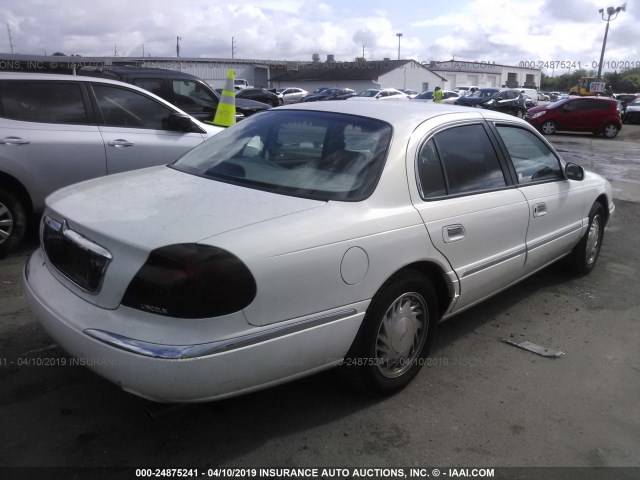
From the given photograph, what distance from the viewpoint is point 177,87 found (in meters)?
8.88

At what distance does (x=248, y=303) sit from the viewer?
227cm

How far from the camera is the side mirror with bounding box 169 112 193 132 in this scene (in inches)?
223

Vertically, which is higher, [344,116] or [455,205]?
[344,116]

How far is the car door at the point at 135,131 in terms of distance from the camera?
5406 mm

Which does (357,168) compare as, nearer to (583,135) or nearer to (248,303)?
(248,303)

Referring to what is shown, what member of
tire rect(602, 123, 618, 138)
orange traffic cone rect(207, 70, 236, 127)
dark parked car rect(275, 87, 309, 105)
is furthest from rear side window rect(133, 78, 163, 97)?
dark parked car rect(275, 87, 309, 105)

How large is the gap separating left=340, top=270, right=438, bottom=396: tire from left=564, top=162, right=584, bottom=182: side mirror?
2072mm

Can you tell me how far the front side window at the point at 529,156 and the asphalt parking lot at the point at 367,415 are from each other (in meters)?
1.17

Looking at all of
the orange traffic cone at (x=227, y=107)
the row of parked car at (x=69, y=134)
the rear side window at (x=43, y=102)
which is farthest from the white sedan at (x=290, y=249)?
the orange traffic cone at (x=227, y=107)

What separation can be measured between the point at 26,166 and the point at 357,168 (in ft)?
11.2

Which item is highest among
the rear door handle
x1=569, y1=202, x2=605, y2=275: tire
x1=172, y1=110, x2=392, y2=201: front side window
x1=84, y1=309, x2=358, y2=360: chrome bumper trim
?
x1=172, y1=110, x2=392, y2=201: front side window

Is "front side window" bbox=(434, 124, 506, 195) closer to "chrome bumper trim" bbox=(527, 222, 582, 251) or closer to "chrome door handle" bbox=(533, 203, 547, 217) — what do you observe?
"chrome door handle" bbox=(533, 203, 547, 217)

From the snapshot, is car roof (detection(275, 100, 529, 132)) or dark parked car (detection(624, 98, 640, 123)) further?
dark parked car (detection(624, 98, 640, 123))

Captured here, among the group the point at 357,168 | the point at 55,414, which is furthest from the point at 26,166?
the point at 357,168
